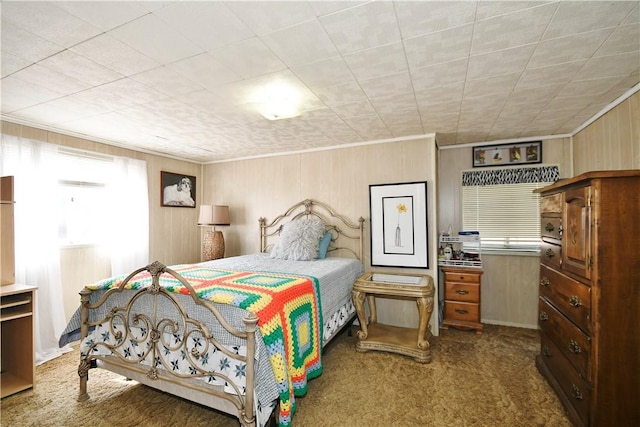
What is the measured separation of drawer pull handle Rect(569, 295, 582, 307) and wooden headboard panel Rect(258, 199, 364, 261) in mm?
2176

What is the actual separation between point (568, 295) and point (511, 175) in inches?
85.1

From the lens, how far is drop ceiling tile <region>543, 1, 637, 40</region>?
1386 mm

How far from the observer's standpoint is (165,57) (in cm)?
183

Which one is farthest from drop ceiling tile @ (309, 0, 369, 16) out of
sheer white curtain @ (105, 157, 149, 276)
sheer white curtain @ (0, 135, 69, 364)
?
sheer white curtain @ (105, 157, 149, 276)

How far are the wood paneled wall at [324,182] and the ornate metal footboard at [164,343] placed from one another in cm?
240

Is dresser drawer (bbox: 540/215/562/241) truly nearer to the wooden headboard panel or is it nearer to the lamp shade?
the wooden headboard panel

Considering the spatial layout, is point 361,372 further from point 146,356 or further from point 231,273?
point 146,356

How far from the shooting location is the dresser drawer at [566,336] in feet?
5.96

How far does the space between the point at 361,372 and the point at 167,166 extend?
3.92 meters

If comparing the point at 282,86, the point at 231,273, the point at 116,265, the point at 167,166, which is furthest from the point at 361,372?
the point at 167,166

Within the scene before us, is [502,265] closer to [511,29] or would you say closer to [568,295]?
[568,295]

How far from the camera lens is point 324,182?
162 inches

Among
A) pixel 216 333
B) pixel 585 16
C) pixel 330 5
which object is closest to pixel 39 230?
pixel 216 333

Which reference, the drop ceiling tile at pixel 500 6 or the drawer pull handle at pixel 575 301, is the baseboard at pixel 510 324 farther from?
the drop ceiling tile at pixel 500 6
